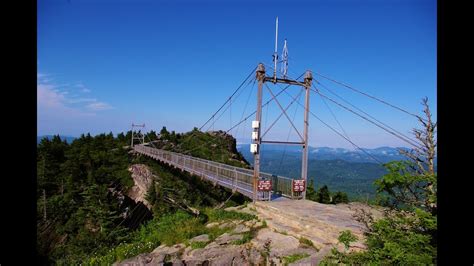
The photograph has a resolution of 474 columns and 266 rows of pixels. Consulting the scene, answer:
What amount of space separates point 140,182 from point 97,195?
4.15 meters

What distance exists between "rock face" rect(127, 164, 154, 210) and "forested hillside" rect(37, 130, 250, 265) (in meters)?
0.38

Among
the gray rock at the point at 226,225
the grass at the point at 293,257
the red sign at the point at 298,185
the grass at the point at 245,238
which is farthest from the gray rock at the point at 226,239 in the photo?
the red sign at the point at 298,185

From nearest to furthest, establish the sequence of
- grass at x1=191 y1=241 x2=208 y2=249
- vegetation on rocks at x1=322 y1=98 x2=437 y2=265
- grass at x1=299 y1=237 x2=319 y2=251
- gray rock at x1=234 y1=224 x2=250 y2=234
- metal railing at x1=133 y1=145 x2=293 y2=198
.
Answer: vegetation on rocks at x1=322 y1=98 x2=437 y2=265 → grass at x1=299 y1=237 x2=319 y2=251 → grass at x1=191 y1=241 x2=208 y2=249 → gray rock at x1=234 y1=224 x2=250 y2=234 → metal railing at x1=133 y1=145 x2=293 y2=198

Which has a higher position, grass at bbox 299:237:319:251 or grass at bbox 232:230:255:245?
grass at bbox 299:237:319:251

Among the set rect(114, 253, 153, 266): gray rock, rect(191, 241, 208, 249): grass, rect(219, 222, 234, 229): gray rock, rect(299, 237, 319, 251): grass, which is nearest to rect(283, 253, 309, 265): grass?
rect(299, 237, 319, 251): grass

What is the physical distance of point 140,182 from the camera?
2389cm

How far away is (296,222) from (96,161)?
71.2 ft

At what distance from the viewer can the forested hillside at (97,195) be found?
15.6m

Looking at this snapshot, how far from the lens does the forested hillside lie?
1560 centimetres

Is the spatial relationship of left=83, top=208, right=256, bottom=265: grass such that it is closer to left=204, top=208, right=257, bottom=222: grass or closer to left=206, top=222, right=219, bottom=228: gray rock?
left=204, top=208, right=257, bottom=222: grass

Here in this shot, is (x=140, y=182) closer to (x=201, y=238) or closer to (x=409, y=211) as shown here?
(x=201, y=238)
